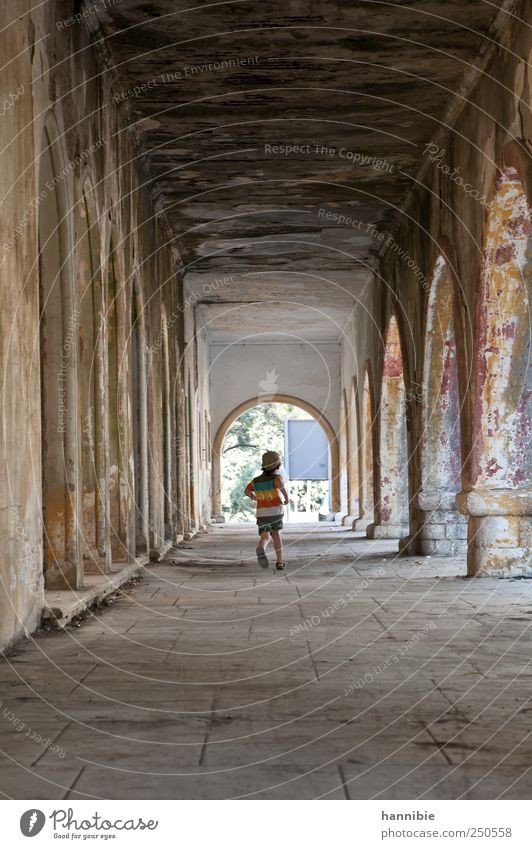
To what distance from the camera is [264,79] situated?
9.98m

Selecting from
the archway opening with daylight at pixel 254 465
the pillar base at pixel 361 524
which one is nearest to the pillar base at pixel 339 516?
the pillar base at pixel 361 524

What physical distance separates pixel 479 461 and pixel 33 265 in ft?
16.3

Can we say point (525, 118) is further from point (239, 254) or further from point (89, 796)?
point (239, 254)

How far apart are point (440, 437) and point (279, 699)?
8.80 meters

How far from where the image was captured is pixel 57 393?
8242mm
